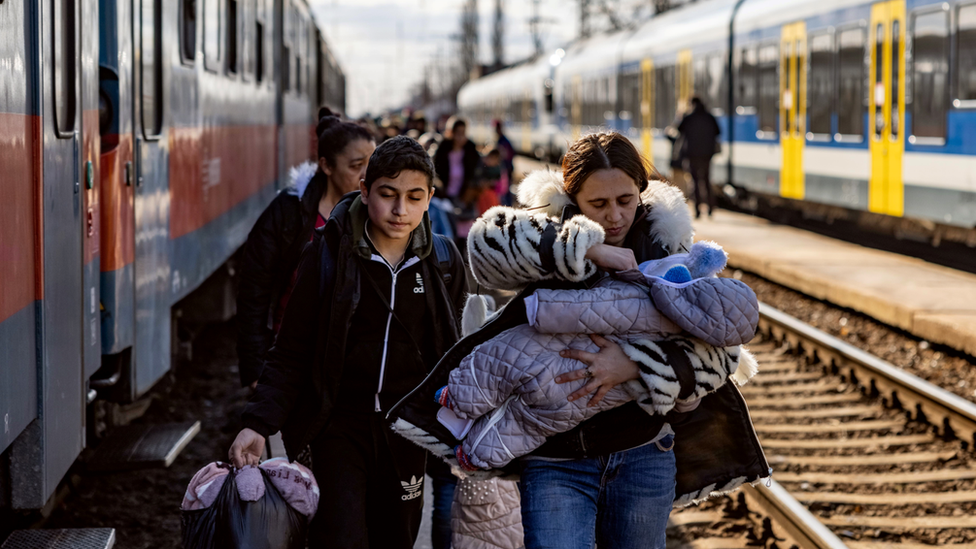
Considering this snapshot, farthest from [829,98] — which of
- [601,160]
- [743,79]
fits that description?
[601,160]

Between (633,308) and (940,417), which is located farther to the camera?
(940,417)

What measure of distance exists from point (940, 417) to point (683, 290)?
15.2ft

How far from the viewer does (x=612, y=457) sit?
305 centimetres

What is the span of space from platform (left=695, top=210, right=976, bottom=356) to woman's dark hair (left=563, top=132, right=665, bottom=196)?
5.29 metres

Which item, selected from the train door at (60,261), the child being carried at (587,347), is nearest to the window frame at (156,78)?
the train door at (60,261)

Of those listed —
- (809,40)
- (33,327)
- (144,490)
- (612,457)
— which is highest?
(809,40)

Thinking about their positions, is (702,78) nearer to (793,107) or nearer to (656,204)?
(793,107)

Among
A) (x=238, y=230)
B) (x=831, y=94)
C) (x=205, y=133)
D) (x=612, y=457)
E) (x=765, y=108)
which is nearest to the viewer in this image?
(x=612, y=457)

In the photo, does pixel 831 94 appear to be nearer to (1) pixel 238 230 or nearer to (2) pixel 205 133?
(1) pixel 238 230

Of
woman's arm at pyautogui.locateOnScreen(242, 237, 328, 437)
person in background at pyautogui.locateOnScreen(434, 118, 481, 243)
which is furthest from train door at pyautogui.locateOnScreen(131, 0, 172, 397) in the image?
person in background at pyautogui.locateOnScreen(434, 118, 481, 243)

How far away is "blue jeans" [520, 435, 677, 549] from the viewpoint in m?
3.01

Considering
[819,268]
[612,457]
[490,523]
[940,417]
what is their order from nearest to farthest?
[612,457], [490,523], [940,417], [819,268]

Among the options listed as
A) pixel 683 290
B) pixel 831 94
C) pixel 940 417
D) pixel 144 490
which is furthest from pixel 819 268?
pixel 683 290

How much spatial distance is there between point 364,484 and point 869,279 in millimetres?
8403
